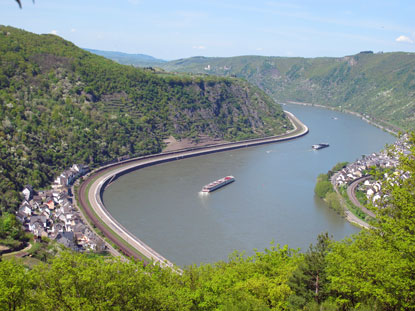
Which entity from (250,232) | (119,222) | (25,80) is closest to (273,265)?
(250,232)

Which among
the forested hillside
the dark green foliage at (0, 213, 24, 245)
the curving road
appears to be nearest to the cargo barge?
the curving road

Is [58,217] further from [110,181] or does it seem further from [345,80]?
[345,80]

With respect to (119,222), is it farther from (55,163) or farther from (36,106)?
(36,106)

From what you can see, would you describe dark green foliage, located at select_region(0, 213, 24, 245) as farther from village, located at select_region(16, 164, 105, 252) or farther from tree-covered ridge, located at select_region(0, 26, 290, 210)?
tree-covered ridge, located at select_region(0, 26, 290, 210)

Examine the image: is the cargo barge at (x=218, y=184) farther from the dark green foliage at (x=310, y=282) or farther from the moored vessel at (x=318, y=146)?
the dark green foliage at (x=310, y=282)

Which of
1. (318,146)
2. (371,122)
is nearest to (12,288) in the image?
(318,146)

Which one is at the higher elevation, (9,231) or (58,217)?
(9,231)
